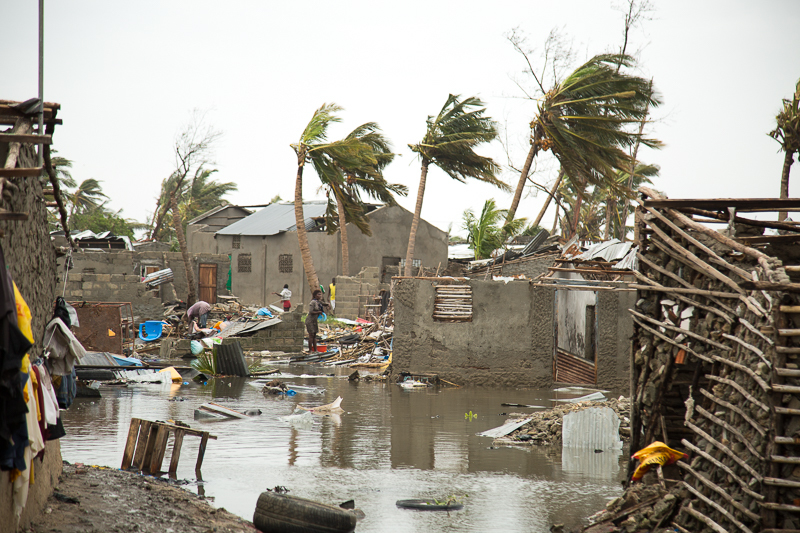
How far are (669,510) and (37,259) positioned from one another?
5588mm

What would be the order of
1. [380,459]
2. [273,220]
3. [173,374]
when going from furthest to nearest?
[273,220] < [173,374] < [380,459]

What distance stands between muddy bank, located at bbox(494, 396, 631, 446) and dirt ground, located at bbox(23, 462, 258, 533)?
455 centimetres

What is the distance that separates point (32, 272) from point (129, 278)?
1941 cm

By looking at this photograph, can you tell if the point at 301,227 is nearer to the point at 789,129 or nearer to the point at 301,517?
the point at 789,129

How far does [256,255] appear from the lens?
35094mm

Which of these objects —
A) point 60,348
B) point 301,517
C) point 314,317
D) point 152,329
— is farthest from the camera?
point 152,329

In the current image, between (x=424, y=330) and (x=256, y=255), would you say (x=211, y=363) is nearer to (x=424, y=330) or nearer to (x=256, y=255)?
(x=424, y=330)

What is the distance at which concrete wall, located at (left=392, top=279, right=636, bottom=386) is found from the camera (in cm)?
1418

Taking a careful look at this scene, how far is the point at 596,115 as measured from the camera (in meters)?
26.3

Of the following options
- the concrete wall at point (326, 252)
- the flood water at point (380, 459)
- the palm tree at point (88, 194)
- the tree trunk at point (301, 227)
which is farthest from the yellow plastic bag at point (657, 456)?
the palm tree at point (88, 194)

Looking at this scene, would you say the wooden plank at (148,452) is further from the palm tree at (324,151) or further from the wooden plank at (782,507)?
the palm tree at (324,151)

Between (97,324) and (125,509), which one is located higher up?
(97,324)

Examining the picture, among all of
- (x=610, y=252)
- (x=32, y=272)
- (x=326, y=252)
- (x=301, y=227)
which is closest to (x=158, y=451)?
(x=32, y=272)

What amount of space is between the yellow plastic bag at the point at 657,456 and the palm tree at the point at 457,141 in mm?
21918
